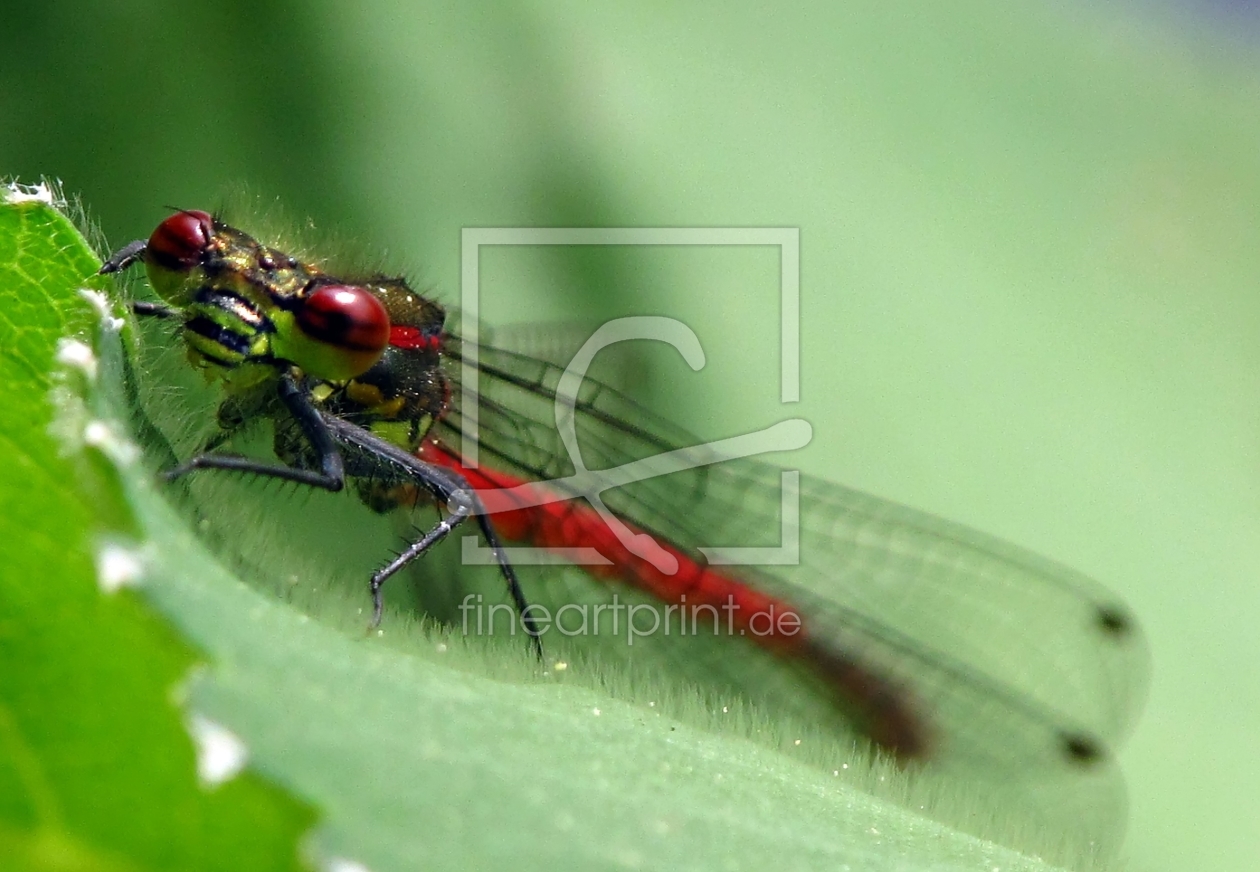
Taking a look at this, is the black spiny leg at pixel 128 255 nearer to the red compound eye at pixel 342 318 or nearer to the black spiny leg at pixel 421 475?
the red compound eye at pixel 342 318

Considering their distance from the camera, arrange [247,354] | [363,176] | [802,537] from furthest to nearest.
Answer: [802,537]
[363,176]
[247,354]

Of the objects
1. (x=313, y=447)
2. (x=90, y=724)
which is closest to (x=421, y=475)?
(x=313, y=447)

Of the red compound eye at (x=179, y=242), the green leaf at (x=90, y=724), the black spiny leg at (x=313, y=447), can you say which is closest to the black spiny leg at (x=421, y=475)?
the black spiny leg at (x=313, y=447)

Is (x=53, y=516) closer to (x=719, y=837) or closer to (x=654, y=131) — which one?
(x=719, y=837)

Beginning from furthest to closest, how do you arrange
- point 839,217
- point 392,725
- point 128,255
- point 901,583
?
point 839,217 < point 901,583 < point 128,255 < point 392,725

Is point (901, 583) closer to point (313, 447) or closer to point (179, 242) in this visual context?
point (313, 447)

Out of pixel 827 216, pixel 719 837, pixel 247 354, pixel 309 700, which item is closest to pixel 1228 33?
pixel 827 216
